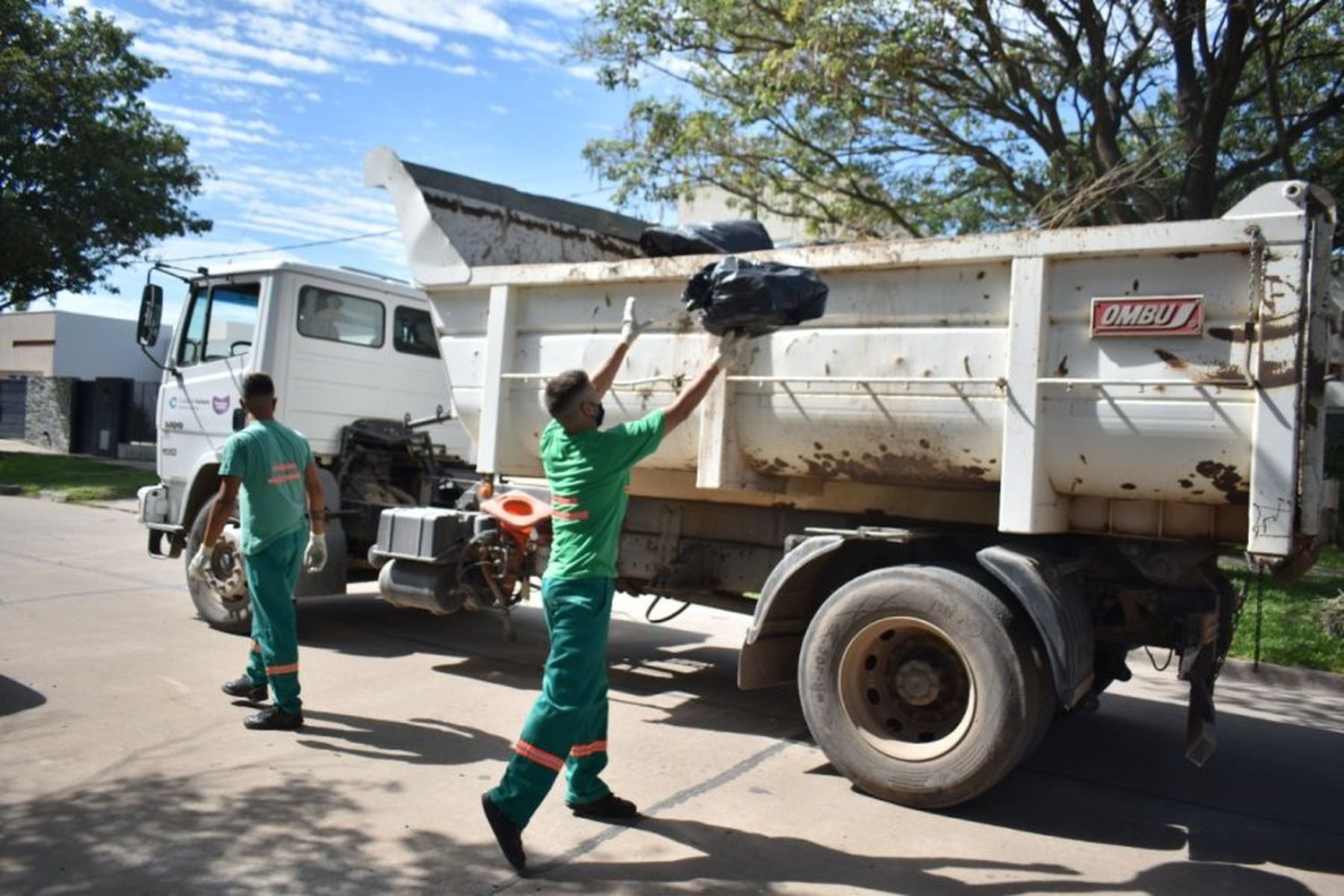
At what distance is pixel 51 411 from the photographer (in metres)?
30.4

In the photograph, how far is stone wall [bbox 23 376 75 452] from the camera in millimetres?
29609

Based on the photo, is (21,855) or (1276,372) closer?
(21,855)

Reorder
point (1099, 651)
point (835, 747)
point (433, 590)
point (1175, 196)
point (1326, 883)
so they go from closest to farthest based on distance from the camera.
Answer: point (1326, 883), point (835, 747), point (1099, 651), point (433, 590), point (1175, 196)

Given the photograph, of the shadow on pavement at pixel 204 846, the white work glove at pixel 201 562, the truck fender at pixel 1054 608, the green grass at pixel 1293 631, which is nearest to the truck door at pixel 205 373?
the white work glove at pixel 201 562

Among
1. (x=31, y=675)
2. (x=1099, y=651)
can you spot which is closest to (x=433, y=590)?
(x=31, y=675)

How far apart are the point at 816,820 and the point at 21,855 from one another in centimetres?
282

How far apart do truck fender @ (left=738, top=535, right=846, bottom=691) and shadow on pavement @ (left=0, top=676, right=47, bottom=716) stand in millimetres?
3484

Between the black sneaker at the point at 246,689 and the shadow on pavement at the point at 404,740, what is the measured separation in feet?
0.80

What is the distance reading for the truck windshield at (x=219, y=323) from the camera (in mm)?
8023

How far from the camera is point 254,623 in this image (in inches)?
216

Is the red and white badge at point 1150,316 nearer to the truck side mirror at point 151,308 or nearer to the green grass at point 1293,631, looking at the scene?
the green grass at point 1293,631

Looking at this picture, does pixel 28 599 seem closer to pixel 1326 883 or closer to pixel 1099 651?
pixel 1099 651

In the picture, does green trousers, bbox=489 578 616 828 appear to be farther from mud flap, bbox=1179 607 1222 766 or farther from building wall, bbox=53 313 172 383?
building wall, bbox=53 313 172 383

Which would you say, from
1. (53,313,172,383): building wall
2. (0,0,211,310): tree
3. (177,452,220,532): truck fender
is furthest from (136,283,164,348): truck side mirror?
(53,313,172,383): building wall
